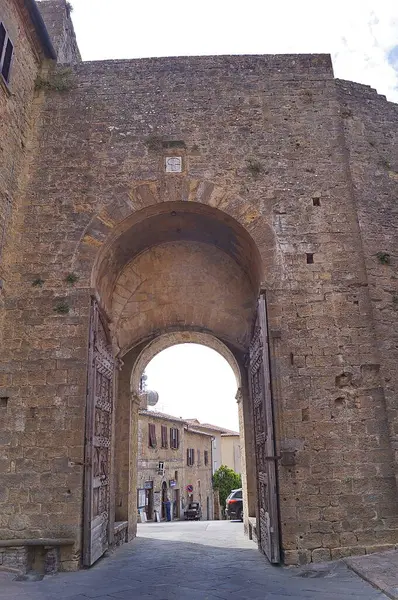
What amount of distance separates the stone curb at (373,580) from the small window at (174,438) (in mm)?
22446

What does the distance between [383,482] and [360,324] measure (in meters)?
2.14

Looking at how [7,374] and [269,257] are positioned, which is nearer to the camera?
[7,374]

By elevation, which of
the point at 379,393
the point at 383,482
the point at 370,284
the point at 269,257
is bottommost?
the point at 383,482

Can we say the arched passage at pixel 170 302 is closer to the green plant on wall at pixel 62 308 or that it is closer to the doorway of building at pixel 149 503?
the green plant on wall at pixel 62 308

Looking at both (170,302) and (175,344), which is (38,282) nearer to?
(170,302)

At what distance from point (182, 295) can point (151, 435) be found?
16604 millimetres

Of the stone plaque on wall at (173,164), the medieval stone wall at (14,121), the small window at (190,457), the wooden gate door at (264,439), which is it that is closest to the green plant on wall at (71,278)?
the medieval stone wall at (14,121)

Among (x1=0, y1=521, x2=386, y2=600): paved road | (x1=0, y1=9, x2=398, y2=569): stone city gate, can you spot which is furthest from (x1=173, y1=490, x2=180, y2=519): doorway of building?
(x1=0, y1=521, x2=386, y2=600): paved road

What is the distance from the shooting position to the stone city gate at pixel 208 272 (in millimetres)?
6238

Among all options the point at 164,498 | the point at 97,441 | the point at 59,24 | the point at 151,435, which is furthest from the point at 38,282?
the point at 164,498

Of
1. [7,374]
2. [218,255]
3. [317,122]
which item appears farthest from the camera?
[218,255]

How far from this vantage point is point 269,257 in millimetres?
7352

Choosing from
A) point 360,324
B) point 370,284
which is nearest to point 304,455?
point 360,324

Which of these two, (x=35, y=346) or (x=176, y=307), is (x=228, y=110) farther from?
(x=35, y=346)
